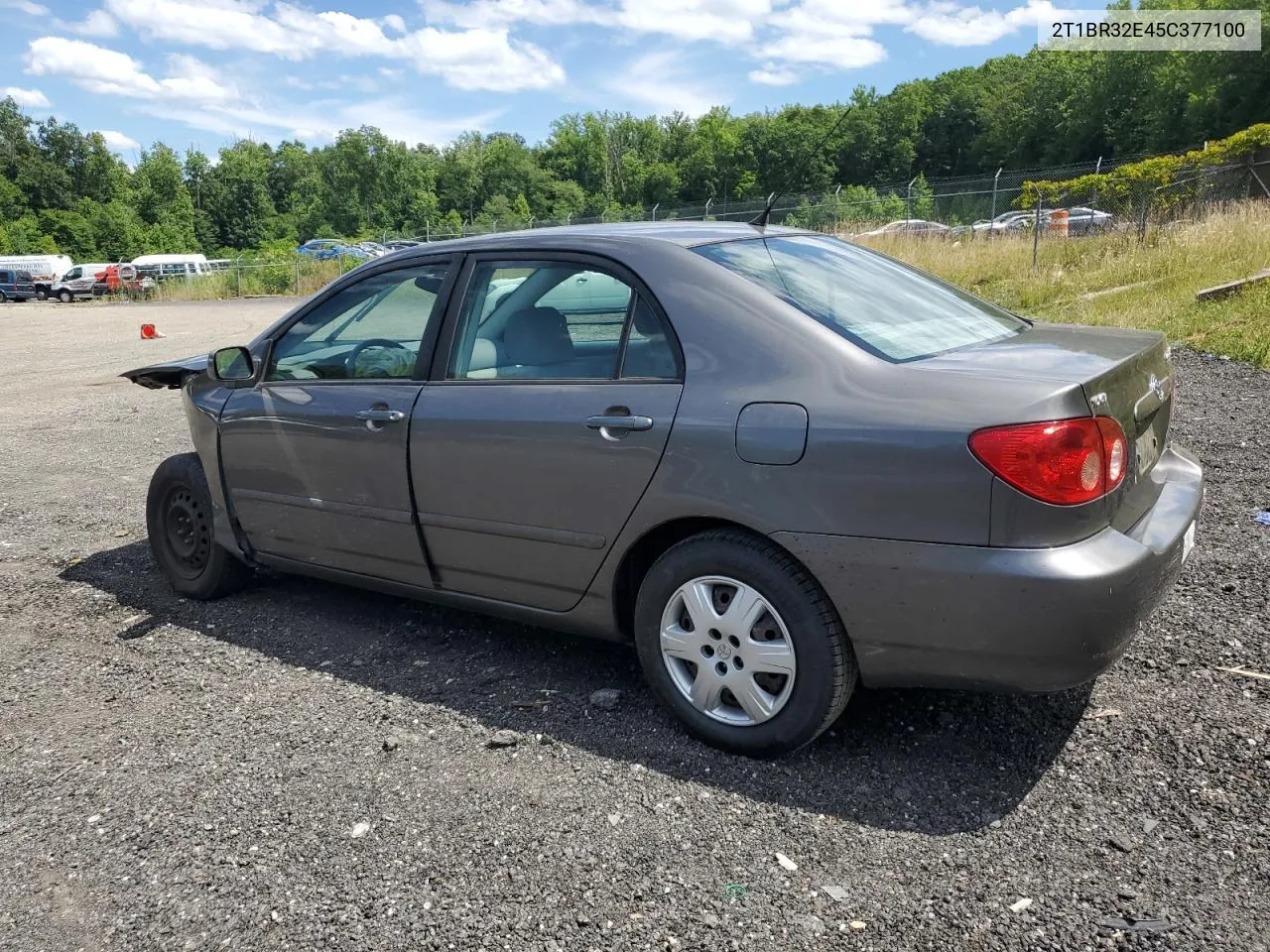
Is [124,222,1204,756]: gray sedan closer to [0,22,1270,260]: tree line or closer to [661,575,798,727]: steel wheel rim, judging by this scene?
[661,575,798,727]: steel wheel rim

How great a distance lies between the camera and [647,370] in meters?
3.25

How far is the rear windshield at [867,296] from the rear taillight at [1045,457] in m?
0.48

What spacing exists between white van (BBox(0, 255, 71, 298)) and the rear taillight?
182 feet

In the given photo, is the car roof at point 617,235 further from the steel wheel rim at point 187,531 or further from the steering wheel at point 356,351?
→ the steel wheel rim at point 187,531

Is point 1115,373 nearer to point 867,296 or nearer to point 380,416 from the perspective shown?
point 867,296

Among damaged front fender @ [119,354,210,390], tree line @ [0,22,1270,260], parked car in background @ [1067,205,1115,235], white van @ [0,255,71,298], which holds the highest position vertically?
tree line @ [0,22,1270,260]

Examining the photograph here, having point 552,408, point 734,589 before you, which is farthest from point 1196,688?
point 552,408

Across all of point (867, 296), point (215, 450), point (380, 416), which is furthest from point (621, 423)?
point (215, 450)

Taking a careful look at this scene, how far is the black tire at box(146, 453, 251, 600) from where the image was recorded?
4781 mm

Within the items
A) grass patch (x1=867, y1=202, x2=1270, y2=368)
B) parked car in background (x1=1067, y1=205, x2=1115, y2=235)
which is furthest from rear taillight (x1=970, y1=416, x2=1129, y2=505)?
parked car in background (x1=1067, y1=205, x2=1115, y2=235)

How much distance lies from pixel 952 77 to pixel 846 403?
115 meters

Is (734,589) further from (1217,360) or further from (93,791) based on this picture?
(1217,360)

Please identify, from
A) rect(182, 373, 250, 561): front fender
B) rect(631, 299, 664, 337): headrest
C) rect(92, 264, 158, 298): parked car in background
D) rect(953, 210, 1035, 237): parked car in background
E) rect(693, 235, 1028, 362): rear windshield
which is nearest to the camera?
rect(693, 235, 1028, 362): rear windshield

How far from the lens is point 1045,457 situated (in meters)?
2.59
